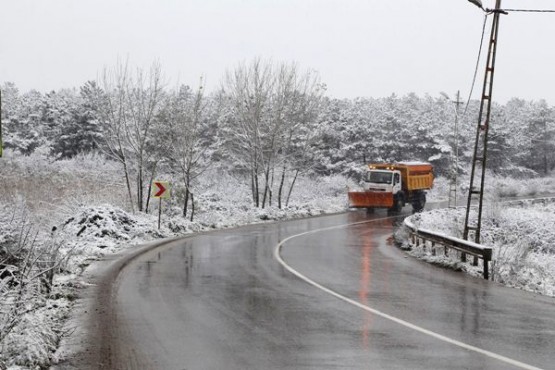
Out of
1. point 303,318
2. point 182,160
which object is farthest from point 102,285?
point 182,160

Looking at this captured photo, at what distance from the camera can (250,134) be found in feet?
118

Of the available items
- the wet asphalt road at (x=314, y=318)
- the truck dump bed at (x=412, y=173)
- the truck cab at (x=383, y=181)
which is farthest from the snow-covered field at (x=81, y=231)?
the truck dump bed at (x=412, y=173)

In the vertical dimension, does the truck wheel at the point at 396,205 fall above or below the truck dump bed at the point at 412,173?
below

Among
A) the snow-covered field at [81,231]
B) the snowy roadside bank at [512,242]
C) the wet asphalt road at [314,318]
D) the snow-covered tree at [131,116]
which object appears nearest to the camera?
the wet asphalt road at [314,318]

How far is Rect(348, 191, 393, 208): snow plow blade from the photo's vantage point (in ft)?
113

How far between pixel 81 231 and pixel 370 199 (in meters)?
20.5

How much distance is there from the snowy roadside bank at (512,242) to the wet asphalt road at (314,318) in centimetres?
111

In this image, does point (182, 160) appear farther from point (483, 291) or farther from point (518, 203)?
point (518, 203)

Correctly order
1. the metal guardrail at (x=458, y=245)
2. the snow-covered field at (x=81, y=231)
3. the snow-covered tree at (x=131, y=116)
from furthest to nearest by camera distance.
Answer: the snow-covered tree at (x=131, y=116) < the metal guardrail at (x=458, y=245) < the snow-covered field at (x=81, y=231)

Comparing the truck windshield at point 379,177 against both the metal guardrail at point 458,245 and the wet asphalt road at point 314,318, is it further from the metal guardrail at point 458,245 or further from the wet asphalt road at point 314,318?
the wet asphalt road at point 314,318

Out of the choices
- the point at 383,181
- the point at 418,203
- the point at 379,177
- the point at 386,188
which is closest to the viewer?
the point at 386,188

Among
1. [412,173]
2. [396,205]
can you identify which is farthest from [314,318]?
[412,173]

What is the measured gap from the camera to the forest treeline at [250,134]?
96.2ft

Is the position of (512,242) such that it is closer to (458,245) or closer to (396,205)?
(458,245)
